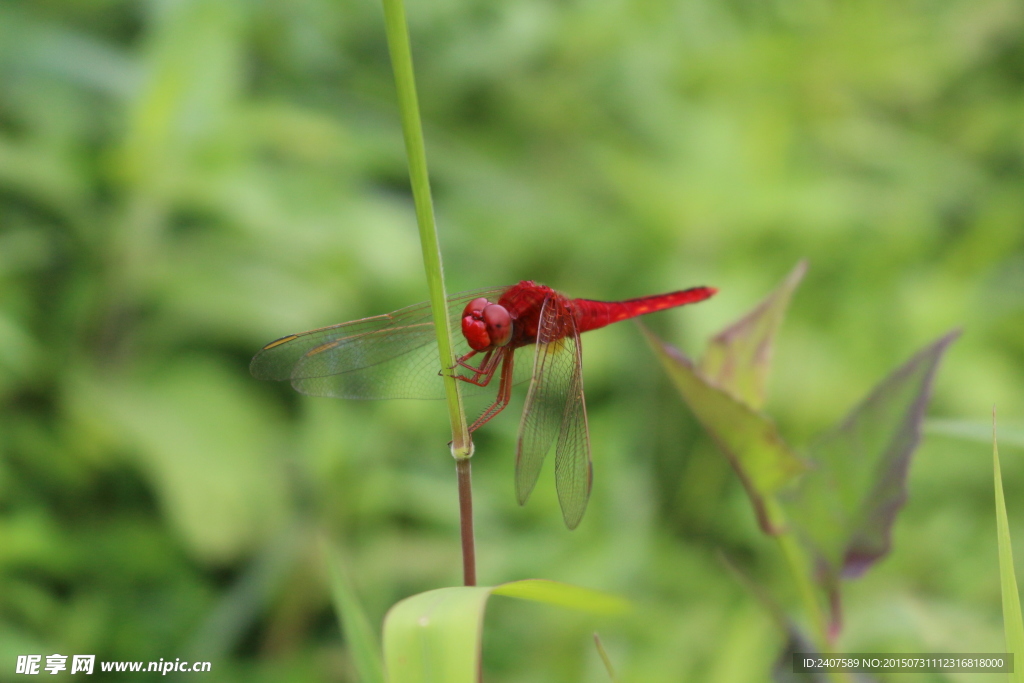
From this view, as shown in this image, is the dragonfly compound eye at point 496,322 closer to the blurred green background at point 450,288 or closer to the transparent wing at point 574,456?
the transparent wing at point 574,456

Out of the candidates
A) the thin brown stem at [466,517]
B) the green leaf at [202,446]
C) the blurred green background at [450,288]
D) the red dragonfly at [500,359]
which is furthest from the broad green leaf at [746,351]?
the green leaf at [202,446]

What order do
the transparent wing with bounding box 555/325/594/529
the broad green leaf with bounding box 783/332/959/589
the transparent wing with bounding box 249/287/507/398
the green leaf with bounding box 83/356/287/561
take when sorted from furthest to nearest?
the green leaf with bounding box 83/356/287/561, the transparent wing with bounding box 249/287/507/398, the transparent wing with bounding box 555/325/594/529, the broad green leaf with bounding box 783/332/959/589

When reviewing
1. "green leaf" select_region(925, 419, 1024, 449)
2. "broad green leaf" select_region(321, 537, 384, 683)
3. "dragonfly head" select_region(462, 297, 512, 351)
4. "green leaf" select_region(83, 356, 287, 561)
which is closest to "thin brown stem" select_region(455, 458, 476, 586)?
"broad green leaf" select_region(321, 537, 384, 683)

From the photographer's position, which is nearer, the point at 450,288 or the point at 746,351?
the point at 746,351

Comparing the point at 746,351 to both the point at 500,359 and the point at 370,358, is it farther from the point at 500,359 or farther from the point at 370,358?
the point at 370,358

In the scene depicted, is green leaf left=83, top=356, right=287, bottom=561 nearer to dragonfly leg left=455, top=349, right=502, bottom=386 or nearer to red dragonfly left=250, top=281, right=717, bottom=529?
red dragonfly left=250, top=281, right=717, bottom=529

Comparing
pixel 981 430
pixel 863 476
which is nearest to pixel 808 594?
pixel 863 476

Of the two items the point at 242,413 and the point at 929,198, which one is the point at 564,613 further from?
the point at 929,198
